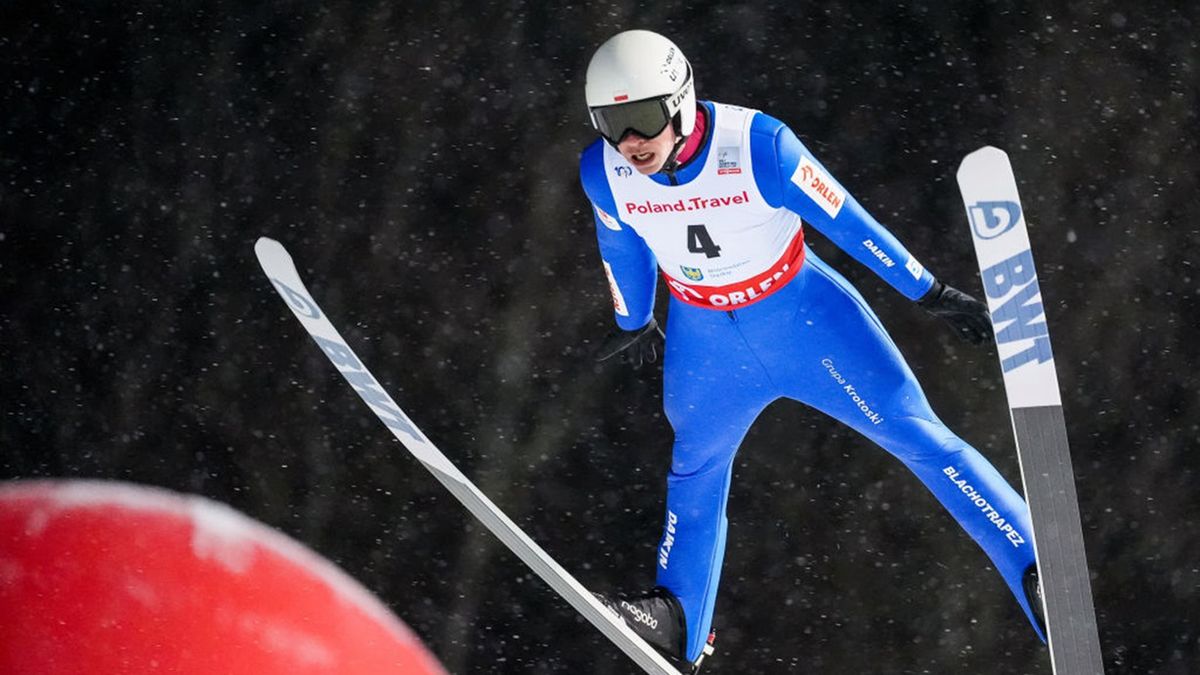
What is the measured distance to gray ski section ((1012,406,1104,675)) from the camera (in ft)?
7.77

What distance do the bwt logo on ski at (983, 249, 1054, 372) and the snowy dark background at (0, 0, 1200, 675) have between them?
2.14 ft

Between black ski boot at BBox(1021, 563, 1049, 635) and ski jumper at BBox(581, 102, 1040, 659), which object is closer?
ski jumper at BBox(581, 102, 1040, 659)

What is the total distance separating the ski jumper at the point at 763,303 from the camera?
96.6 inches

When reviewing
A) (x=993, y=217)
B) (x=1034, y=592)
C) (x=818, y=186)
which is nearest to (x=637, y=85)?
(x=818, y=186)

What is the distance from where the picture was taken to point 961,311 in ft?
8.11

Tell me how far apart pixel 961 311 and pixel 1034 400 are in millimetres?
212

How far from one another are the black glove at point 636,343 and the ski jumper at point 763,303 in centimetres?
3

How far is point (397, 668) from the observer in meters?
3.33

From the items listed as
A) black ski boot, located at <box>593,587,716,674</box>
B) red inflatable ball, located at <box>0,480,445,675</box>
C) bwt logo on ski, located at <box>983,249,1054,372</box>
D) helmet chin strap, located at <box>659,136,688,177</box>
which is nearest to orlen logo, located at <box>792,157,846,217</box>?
helmet chin strap, located at <box>659,136,688,177</box>

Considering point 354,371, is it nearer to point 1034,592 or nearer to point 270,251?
point 270,251

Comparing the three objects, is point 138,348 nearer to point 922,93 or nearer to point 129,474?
point 129,474

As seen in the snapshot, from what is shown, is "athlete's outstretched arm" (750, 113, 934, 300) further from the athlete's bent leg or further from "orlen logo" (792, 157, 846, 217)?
the athlete's bent leg

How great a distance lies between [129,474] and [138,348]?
1.02 ft

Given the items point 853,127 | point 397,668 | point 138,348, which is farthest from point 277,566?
point 853,127
